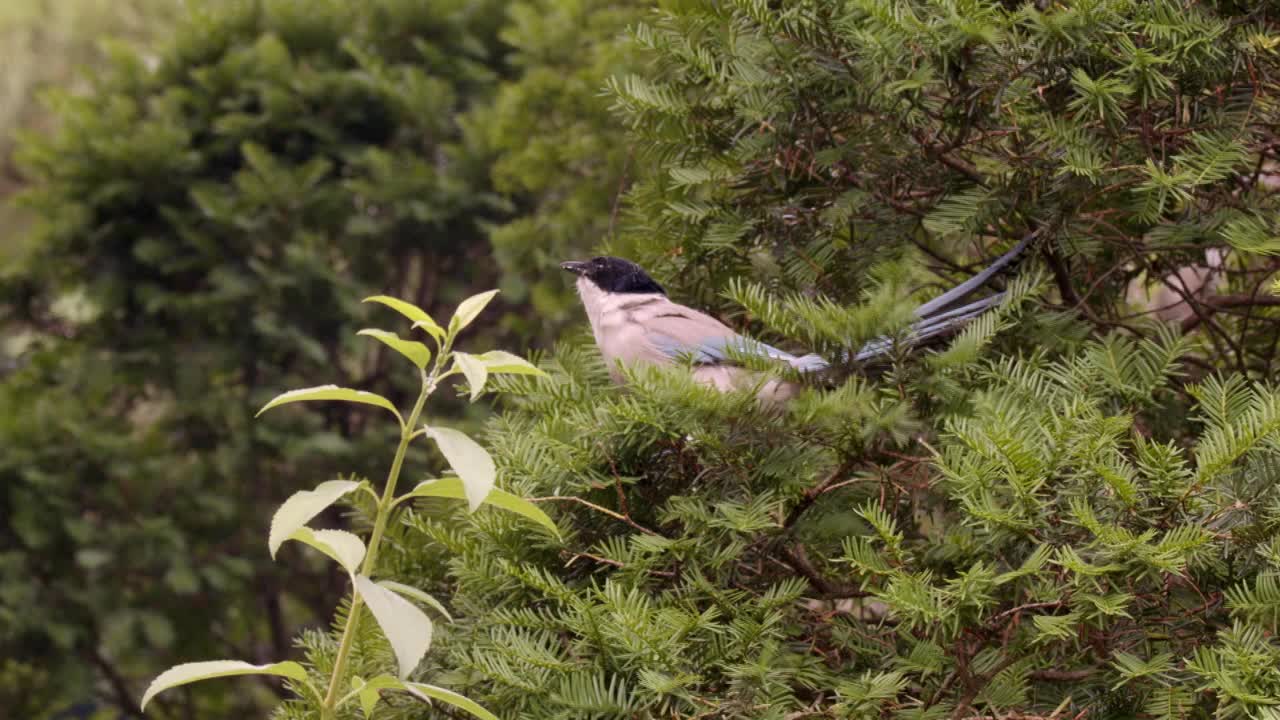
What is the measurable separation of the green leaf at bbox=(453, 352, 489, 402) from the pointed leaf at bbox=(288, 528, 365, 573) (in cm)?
16

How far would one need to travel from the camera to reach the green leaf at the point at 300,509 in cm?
104

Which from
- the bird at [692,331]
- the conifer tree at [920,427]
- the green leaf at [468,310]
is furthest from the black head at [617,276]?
the green leaf at [468,310]

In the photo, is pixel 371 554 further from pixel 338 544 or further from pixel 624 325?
pixel 624 325

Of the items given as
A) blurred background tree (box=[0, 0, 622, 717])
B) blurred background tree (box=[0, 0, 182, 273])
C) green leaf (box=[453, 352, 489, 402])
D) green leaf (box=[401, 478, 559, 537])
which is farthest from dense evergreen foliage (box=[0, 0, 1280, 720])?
blurred background tree (box=[0, 0, 182, 273])

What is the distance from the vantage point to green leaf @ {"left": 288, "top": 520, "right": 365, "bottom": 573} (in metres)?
1.07

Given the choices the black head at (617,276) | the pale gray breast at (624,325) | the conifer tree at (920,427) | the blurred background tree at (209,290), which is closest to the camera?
the conifer tree at (920,427)

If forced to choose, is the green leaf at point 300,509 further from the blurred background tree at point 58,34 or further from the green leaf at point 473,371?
the blurred background tree at point 58,34

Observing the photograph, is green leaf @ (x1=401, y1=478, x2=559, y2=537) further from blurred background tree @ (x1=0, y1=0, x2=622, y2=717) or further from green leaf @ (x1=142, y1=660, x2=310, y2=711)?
blurred background tree @ (x1=0, y1=0, x2=622, y2=717)

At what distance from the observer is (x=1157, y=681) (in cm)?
124

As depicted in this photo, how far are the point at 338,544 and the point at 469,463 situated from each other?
0.14m

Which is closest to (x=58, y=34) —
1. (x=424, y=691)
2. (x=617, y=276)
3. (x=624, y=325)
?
(x=617, y=276)

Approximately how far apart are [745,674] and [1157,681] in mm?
403

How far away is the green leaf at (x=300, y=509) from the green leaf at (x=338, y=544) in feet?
0.06

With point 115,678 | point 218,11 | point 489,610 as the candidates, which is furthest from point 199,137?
point 489,610
